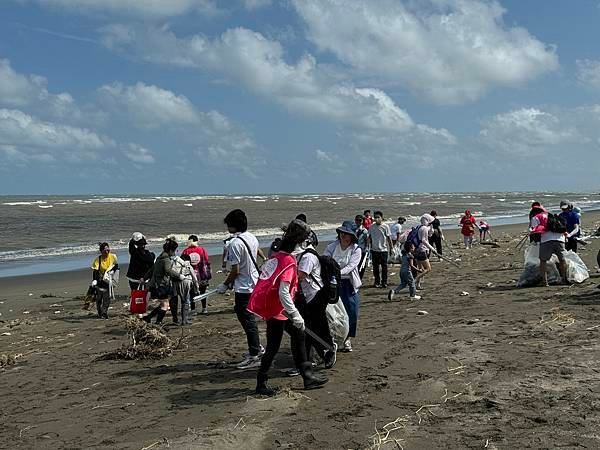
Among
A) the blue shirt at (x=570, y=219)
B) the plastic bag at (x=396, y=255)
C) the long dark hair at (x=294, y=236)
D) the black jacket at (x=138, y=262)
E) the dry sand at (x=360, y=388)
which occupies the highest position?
the long dark hair at (x=294, y=236)

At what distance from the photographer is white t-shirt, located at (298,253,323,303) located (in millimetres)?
6449

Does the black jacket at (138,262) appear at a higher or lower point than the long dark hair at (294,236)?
lower

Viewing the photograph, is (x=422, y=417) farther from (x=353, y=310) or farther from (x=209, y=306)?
(x=209, y=306)

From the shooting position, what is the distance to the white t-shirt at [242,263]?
277 inches

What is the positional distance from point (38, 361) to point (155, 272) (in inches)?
89.0

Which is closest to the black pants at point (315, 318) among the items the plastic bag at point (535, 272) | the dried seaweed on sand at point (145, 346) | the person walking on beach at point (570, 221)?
the dried seaweed on sand at point (145, 346)

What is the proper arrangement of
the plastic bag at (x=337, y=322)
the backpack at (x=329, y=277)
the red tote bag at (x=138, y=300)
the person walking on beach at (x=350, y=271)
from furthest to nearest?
the red tote bag at (x=138, y=300) → the person walking on beach at (x=350, y=271) → the plastic bag at (x=337, y=322) → the backpack at (x=329, y=277)

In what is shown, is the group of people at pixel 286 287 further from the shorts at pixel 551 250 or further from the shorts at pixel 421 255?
the shorts at pixel 551 250

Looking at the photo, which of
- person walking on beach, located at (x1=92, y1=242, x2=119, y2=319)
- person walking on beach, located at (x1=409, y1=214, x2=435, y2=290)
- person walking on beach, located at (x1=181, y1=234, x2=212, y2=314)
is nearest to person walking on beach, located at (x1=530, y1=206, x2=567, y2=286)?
person walking on beach, located at (x1=409, y1=214, x2=435, y2=290)

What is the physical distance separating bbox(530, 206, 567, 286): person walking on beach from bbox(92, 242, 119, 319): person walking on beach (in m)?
8.36

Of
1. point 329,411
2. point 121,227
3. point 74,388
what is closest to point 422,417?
point 329,411

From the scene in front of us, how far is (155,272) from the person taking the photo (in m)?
9.98

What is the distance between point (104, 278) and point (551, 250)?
8.61m

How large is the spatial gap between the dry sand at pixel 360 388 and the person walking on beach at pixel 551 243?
3.47 feet
